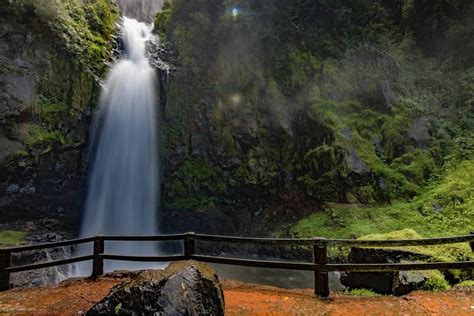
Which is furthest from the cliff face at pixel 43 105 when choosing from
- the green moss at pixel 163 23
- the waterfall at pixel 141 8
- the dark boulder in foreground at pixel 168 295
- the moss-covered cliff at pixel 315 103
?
the waterfall at pixel 141 8

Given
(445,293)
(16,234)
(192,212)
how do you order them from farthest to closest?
(192,212) → (16,234) → (445,293)

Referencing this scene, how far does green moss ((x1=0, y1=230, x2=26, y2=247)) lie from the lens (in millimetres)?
14200

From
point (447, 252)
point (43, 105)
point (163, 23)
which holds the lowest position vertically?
point (447, 252)

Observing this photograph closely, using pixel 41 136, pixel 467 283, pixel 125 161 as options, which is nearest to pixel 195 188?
pixel 125 161

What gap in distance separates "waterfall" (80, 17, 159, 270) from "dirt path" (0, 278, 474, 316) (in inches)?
414

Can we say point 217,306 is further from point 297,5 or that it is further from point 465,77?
point 297,5

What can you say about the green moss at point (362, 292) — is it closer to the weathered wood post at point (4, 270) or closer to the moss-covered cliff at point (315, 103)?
the weathered wood post at point (4, 270)

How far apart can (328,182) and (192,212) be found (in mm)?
7986

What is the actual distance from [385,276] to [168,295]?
4.85m

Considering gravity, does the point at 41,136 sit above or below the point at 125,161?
above

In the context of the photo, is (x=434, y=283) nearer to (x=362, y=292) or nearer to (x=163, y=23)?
(x=362, y=292)

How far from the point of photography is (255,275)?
14398 millimetres

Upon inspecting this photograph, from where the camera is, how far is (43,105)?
58.0 feet

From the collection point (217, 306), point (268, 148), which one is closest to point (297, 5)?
point (268, 148)
